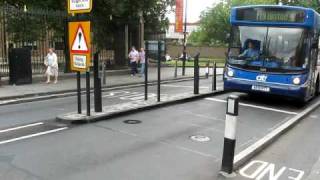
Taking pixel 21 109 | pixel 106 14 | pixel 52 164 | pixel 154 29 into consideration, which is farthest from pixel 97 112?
pixel 154 29

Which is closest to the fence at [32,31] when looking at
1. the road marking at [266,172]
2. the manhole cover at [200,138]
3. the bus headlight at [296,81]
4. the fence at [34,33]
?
the fence at [34,33]

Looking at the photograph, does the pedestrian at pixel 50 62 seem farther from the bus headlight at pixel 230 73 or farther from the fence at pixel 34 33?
the bus headlight at pixel 230 73

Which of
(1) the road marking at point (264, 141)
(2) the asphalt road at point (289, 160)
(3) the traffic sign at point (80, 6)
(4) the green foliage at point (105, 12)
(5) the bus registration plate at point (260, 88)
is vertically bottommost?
(2) the asphalt road at point (289, 160)

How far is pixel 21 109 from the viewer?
12.0m

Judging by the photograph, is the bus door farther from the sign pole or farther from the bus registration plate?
the sign pole

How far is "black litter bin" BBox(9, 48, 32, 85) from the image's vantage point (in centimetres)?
1716

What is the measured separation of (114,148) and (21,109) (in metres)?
5.17

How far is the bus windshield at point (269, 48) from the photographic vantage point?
13.6m

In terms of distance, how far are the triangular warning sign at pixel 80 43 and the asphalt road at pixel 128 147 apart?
5.59ft

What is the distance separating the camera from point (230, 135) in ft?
21.5

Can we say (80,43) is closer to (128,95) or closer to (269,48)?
(128,95)

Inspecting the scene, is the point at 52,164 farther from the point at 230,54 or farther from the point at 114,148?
the point at 230,54

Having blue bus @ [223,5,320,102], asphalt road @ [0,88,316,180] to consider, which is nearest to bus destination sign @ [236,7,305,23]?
blue bus @ [223,5,320,102]

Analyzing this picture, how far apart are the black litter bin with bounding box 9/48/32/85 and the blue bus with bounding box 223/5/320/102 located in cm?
799
